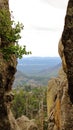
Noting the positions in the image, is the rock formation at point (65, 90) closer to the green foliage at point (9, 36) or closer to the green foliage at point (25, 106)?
the green foliage at point (9, 36)

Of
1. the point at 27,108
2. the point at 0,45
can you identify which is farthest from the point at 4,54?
the point at 27,108

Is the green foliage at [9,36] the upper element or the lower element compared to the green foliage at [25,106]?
upper

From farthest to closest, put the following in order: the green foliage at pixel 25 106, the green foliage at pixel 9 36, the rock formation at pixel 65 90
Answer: the green foliage at pixel 25 106, the green foliage at pixel 9 36, the rock formation at pixel 65 90

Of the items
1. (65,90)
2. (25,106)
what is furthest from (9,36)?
(25,106)

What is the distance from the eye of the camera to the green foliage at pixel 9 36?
1688 inches

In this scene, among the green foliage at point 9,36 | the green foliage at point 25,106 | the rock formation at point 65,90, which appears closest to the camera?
the rock formation at point 65,90

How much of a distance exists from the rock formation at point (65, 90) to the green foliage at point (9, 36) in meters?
5.45

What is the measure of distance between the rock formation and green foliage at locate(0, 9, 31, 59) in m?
5.45

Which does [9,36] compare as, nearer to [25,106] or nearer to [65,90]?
[65,90]

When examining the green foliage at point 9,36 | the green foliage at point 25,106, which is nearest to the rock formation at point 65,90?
the green foliage at point 9,36

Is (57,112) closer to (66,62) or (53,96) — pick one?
(53,96)

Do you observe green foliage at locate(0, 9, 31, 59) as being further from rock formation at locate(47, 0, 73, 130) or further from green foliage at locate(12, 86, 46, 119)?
green foliage at locate(12, 86, 46, 119)

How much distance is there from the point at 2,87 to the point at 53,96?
609 centimetres

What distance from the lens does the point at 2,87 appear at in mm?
43562
